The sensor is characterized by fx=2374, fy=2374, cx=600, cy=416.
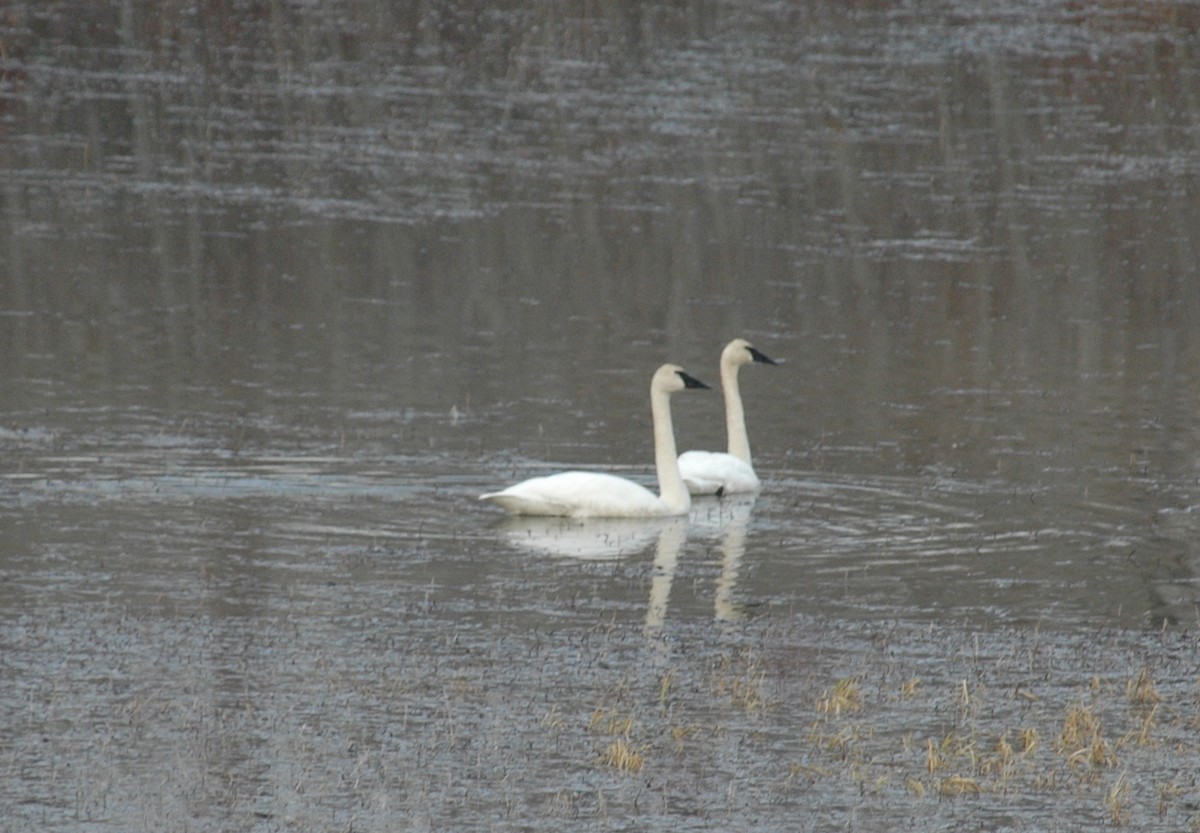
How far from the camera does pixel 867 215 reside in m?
23.5

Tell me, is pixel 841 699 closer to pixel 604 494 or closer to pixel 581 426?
pixel 604 494

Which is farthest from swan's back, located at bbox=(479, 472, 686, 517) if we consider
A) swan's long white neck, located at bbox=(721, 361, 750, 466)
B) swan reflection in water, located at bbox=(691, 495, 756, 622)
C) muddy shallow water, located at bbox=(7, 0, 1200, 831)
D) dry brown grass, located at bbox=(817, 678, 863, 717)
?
dry brown grass, located at bbox=(817, 678, 863, 717)

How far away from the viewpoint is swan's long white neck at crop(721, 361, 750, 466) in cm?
1380

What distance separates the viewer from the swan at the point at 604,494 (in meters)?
12.0

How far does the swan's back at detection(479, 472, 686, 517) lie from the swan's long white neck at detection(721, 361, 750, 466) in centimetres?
129

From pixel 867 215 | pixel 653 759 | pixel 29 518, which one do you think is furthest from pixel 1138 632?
pixel 867 215

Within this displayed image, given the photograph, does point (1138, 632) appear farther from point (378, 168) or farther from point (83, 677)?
point (378, 168)

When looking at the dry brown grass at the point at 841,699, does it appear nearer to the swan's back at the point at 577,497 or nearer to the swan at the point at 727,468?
the swan's back at the point at 577,497

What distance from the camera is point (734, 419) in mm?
14008

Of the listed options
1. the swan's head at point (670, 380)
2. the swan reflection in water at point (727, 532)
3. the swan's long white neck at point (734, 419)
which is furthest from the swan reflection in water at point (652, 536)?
the swan's head at point (670, 380)

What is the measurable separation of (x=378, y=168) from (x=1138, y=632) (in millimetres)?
15523

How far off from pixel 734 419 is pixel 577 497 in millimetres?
2128

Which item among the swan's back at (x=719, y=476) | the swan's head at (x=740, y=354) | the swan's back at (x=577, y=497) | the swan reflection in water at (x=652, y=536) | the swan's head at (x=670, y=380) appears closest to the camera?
the swan reflection in water at (x=652, y=536)

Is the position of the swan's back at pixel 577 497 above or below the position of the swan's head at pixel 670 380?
below
